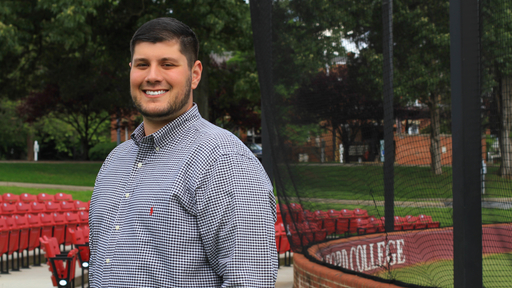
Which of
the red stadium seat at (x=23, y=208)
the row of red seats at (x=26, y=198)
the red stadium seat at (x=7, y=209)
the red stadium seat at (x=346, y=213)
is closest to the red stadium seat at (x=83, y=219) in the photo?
the red stadium seat at (x=23, y=208)

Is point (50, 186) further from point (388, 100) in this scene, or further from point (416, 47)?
point (416, 47)

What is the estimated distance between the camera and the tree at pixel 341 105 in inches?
192

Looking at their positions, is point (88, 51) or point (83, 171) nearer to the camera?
point (88, 51)

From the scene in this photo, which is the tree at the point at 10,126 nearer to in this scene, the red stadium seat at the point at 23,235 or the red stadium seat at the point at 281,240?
the red stadium seat at the point at 23,235

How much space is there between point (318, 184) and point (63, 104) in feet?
85.7

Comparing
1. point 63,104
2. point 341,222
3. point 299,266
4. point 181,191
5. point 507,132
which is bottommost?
point 299,266

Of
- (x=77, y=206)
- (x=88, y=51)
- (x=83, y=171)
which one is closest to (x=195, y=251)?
(x=77, y=206)

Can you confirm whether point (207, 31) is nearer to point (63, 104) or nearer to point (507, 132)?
point (507, 132)

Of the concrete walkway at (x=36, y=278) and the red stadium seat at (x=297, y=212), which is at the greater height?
the red stadium seat at (x=297, y=212)

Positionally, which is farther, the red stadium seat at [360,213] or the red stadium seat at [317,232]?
the red stadium seat at [317,232]

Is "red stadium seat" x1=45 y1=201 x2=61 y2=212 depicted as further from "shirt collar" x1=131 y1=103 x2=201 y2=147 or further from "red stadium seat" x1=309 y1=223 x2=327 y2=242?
"shirt collar" x1=131 y1=103 x2=201 y2=147

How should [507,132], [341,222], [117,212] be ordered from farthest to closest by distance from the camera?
[341,222] < [507,132] < [117,212]

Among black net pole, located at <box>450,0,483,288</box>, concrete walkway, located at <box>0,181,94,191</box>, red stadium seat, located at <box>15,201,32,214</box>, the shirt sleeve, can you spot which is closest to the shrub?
concrete walkway, located at <box>0,181,94,191</box>

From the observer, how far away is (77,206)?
10805 millimetres
